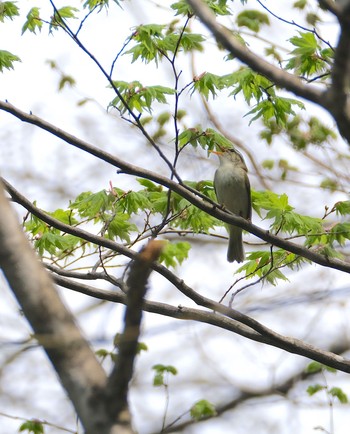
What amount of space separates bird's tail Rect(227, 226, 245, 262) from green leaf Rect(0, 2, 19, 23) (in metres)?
3.01

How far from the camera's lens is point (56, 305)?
1779 mm

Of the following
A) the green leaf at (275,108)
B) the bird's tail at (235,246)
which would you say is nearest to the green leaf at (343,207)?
the green leaf at (275,108)

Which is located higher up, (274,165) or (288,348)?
(274,165)

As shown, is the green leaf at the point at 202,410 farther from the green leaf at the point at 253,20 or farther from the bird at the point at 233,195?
the green leaf at the point at 253,20

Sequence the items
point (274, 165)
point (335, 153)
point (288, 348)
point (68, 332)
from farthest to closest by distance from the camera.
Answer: point (274, 165), point (335, 153), point (288, 348), point (68, 332)

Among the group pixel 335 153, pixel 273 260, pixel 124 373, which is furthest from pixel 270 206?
pixel 335 153

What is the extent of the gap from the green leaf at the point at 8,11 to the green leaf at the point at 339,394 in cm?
473

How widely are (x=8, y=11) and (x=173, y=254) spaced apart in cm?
235

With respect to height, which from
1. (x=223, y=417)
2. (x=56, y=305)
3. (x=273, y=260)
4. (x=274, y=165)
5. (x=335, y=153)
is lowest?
(x=56, y=305)

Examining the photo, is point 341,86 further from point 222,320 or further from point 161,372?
point 161,372

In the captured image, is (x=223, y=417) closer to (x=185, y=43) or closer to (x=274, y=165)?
(x=274, y=165)

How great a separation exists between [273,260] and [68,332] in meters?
3.79

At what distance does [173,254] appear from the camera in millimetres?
6066

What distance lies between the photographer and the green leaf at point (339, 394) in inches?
296
